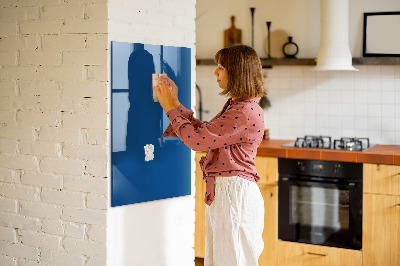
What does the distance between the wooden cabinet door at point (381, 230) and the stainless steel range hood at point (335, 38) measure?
1.00 meters

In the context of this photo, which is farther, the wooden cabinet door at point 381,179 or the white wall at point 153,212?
the wooden cabinet door at point 381,179

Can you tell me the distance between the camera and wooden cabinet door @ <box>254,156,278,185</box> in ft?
13.7

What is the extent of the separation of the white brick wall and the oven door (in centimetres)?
176

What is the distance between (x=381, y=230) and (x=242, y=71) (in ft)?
6.04

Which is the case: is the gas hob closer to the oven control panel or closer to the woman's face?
the oven control panel

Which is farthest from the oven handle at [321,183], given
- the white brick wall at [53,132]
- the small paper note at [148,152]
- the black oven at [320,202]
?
the white brick wall at [53,132]

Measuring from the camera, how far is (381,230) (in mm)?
3861

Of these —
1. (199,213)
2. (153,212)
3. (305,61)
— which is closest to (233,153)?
(153,212)

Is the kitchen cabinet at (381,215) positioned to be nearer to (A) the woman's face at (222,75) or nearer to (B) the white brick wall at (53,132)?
(A) the woman's face at (222,75)

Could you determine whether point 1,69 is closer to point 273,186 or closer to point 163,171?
point 163,171

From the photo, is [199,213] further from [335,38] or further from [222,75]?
[222,75]

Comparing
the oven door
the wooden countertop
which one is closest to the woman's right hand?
the wooden countertop

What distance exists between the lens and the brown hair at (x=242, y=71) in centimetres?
262

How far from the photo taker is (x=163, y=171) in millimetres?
2982
